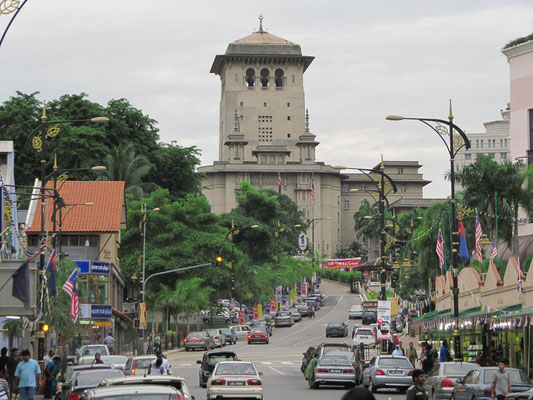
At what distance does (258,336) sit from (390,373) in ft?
141

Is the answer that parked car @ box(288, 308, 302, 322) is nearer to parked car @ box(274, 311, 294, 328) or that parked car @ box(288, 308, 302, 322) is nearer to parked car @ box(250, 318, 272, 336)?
parked car @ box(274, 311, 294, 328)

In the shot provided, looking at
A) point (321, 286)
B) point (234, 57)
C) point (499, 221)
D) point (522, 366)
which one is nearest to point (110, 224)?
point (499, 221)

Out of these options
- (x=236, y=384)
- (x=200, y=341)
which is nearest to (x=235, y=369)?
(x=236, y=384)

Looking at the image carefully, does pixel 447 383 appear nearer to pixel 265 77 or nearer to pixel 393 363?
Answer: pixel 393 363

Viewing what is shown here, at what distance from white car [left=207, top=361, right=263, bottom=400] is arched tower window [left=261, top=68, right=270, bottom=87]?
157 m

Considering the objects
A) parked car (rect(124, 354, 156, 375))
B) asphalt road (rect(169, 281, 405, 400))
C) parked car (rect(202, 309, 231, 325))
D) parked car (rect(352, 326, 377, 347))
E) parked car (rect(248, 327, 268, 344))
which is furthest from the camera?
parked car (rect(202, 309, 231, 325))

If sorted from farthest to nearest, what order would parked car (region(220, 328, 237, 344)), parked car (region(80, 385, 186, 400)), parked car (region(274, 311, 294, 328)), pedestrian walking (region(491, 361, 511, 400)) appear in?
parked car (region(274, 311, 294, 328)) < parked car (region(220, 328, 237, 344)) < pedestrian walking (region(491, 361, 511, 400)) < parked car (region(80, 385, 186, 400))

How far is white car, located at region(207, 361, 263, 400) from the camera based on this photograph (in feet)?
102

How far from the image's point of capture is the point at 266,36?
192m

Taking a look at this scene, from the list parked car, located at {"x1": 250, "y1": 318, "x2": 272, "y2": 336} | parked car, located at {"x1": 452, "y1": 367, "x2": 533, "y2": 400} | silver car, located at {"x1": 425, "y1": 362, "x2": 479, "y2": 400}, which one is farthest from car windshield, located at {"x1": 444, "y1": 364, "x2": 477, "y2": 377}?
parked car, located at {"x1": 250, "y1": 318, "x2": 272, "y2": 336}

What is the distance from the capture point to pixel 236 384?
3116 cm

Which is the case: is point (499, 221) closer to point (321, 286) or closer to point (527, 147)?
point (527, 147)

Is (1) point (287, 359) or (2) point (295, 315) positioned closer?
(1) point (287, 359)

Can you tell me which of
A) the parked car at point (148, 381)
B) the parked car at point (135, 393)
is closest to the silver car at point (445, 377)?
the parked car at point (148, 381)
